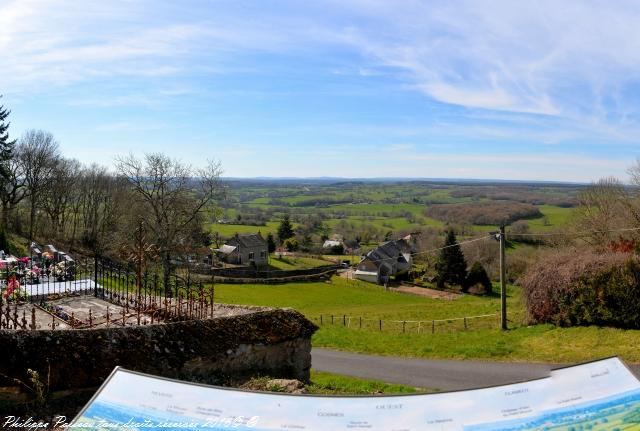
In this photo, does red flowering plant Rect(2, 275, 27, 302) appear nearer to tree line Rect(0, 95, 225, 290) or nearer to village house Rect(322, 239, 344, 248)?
tree line Rect(0, 95, 225, 290)

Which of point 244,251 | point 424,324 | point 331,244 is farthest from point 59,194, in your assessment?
point 331,244

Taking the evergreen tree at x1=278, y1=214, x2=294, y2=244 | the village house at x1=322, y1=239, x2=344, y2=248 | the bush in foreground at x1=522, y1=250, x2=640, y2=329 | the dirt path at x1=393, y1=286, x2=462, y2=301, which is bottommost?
the dirt path at x1=393, y1=286, x2=462, y2=301

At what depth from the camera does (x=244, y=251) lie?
Answer: 211 ft

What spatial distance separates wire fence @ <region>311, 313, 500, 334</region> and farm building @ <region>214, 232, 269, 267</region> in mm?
37910

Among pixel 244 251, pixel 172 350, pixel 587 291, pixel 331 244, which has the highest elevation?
pixel 172 350

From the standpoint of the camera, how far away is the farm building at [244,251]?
63531 mm

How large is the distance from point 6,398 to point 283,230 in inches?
2991

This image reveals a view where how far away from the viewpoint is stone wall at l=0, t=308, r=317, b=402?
5766 millimetres

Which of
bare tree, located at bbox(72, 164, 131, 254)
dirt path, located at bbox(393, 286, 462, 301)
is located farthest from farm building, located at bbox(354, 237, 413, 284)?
bare tree, located at bbox(72, 164, 131, 254)

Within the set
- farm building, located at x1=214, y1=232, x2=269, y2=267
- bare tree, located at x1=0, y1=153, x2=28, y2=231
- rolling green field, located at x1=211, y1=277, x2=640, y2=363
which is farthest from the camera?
farm building, located at x1=214, y1=232, x2=269, y2=267

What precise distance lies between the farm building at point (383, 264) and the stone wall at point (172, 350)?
52667 mm

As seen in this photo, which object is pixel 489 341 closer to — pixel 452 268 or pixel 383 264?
pixel 452 268

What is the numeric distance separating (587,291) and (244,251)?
50525 millimetres

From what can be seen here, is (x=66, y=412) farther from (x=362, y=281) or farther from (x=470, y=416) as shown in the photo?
(x=362, y=281)
